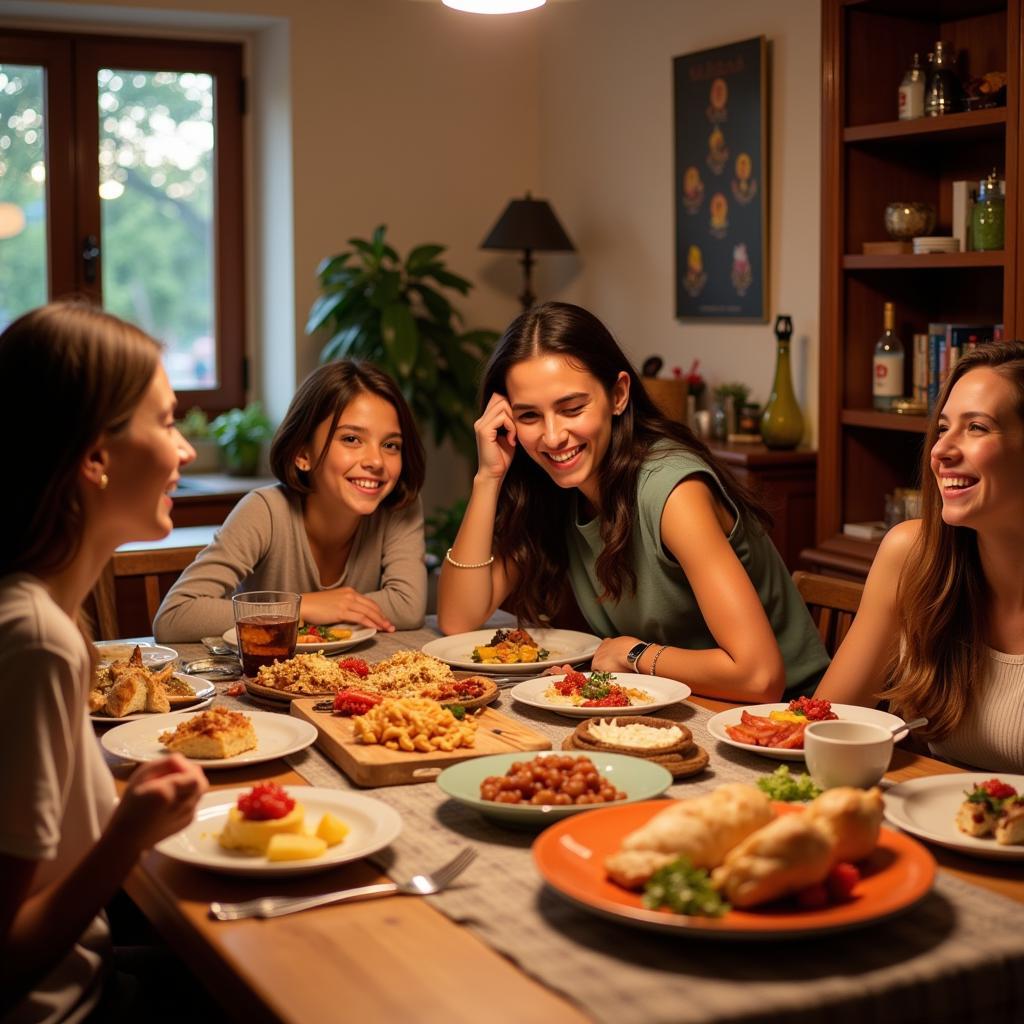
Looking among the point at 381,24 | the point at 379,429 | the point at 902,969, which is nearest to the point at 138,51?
the point at 381,24

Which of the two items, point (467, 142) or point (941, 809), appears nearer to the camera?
point (941, 809)

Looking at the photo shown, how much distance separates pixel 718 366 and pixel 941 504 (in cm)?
280

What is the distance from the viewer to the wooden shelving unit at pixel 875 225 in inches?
143

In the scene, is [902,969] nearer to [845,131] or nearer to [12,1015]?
[12,1015]

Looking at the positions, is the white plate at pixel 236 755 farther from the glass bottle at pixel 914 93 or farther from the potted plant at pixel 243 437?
the potted plant at pixel 243 437

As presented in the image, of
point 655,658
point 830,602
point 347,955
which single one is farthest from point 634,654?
point 347,955

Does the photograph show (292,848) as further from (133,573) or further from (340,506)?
(133,573)

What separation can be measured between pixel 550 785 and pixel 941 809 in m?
0.43

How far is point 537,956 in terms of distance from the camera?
115cm

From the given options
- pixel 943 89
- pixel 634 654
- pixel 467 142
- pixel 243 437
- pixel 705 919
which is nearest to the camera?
pixel 705 919

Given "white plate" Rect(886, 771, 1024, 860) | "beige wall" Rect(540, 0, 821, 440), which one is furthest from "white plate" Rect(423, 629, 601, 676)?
"beige wall" Rect(540, 0, 821, 440)

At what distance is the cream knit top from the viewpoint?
182 cm

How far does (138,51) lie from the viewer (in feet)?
17.6

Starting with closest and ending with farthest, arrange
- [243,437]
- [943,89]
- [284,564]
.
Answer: [284,564] → [943,89] → [243,437]
